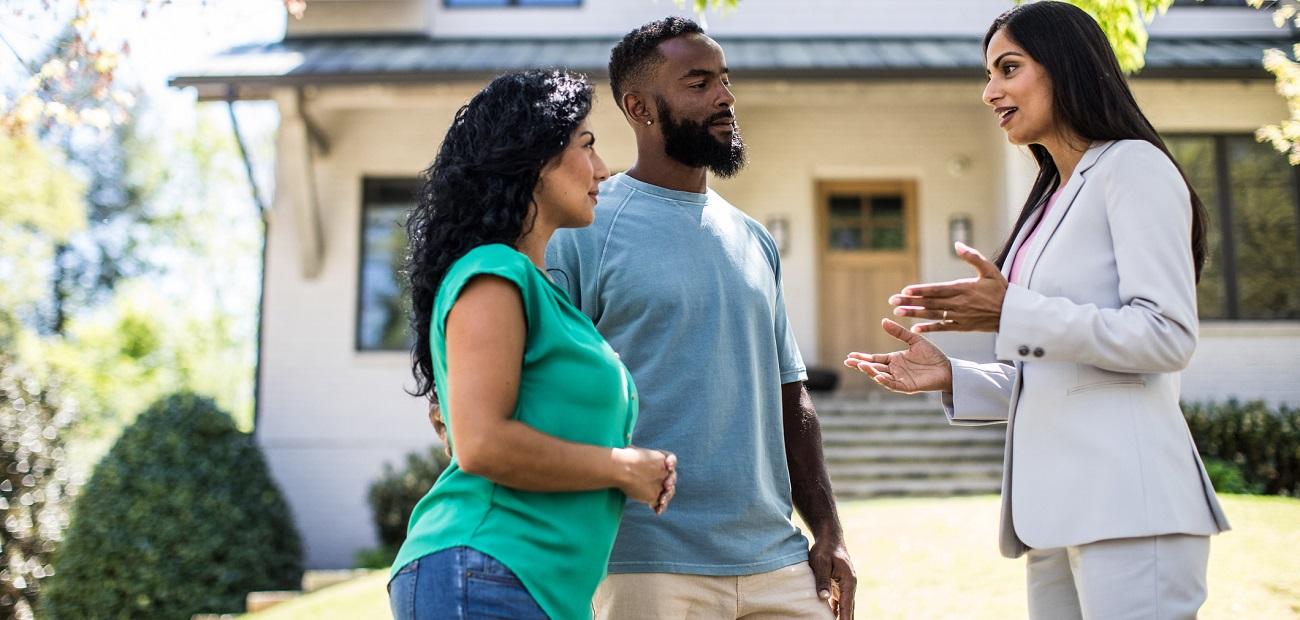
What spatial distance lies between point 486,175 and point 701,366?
32.6 inches

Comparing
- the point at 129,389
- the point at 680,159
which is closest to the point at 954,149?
the point at 680,159

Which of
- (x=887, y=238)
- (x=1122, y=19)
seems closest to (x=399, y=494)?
(x=887, y=238)

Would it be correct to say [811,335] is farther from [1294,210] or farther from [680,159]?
[680,159]

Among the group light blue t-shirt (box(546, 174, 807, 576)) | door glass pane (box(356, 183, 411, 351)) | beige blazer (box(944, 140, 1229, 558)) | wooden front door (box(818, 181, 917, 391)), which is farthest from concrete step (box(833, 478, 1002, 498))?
beige blazer (box(944, 140, 1229, 558))

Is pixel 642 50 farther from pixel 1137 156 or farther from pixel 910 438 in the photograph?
pixel 910 438

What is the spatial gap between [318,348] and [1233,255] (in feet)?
33.0

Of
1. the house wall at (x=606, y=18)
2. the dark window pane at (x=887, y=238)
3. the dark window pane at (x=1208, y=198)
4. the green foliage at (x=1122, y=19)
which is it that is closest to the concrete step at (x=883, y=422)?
the dark window pane at (x=887, y=238)

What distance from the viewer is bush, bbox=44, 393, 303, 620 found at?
9039mm

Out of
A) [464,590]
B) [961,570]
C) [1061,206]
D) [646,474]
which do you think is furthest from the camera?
[961,570]

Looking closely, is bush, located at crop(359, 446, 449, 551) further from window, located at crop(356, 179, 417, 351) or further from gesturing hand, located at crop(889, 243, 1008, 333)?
gesturing hand, located at crop(889, 243, 1008, 333)

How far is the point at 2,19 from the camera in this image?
593 cm

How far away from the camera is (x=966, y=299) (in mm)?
2418

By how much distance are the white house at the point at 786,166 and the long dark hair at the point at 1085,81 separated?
8.85 metres

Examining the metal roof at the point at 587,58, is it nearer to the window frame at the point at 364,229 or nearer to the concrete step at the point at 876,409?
the window frame at the point at 364,229
